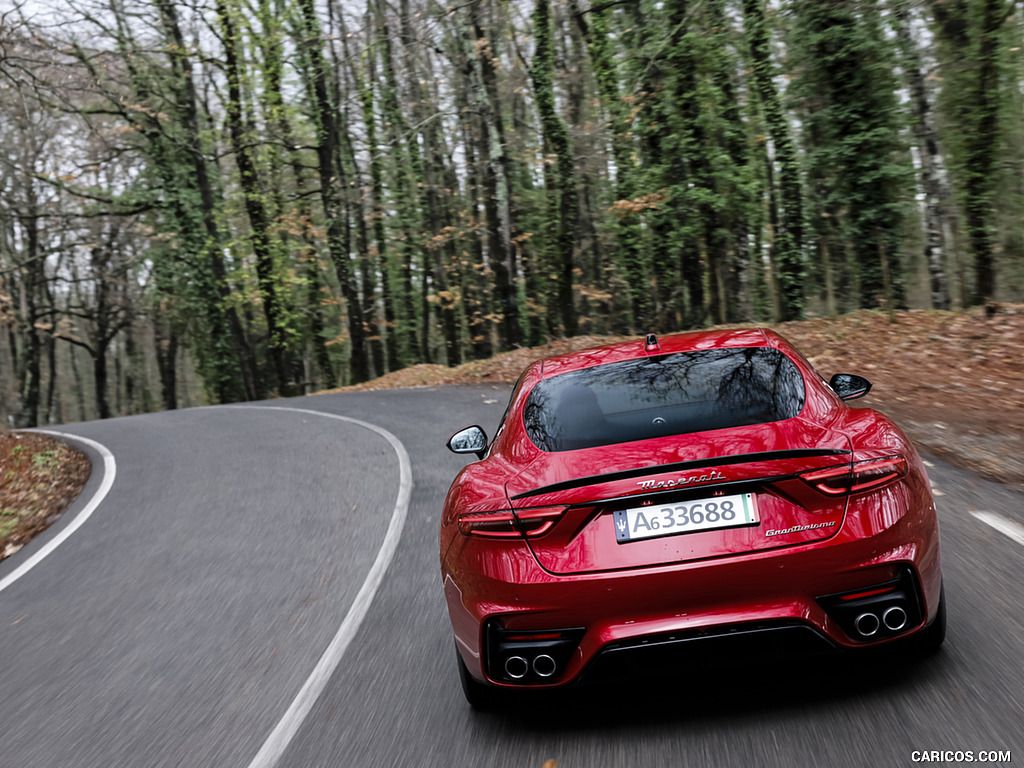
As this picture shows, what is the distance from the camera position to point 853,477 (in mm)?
3059

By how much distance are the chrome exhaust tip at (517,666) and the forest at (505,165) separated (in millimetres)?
13117

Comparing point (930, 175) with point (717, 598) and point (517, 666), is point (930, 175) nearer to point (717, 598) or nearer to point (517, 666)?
point (717, 598)

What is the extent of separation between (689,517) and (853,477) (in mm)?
599

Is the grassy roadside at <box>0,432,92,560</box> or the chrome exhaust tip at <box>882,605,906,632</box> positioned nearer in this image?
the chrome exhaust tip at <box>882,605,906,632</box>

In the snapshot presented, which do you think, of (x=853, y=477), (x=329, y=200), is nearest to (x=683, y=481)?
(x=853, y=477)

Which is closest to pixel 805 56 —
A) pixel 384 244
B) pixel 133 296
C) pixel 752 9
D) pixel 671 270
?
pixel 752 9

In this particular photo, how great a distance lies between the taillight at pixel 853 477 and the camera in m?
3.03

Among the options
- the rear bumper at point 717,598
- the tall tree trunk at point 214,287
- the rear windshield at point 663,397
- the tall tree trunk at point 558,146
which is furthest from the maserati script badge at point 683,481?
the tall tree trunk at point 214,287

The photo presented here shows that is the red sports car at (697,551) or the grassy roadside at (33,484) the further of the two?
the grassy roadside at (33,484)

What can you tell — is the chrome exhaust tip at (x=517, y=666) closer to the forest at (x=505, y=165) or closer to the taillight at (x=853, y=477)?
the taillight at (x=853, y=477)

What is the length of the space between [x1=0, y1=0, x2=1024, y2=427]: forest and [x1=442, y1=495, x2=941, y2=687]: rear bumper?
1255 cm

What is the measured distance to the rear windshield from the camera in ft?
11.5

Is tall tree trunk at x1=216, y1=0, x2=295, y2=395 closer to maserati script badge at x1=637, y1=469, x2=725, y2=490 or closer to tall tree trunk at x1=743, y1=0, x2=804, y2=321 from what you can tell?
tall tree trunk at x1=743, y1=0, x2=804, y2=321

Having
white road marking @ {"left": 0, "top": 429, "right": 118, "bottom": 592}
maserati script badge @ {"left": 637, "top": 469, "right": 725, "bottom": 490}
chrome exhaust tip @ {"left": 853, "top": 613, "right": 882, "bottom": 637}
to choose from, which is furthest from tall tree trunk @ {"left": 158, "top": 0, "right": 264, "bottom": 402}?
chrome exhaust tip @ {"left": 853, "top": 613, "right": 882, "bottom": 637}
